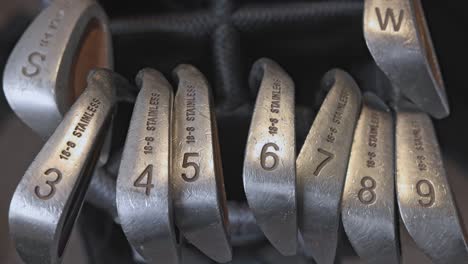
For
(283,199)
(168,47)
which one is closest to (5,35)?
(168,47)

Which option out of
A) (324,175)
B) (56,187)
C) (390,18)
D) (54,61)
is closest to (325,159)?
(324,175)

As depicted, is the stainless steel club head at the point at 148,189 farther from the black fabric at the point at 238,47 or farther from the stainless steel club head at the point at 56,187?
the black fabric at the point at 238,47

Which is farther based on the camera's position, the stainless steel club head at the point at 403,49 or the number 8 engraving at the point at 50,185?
the stainless steel club head at the point at 403,49

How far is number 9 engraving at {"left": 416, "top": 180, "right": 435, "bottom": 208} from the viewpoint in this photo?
42.8 inches

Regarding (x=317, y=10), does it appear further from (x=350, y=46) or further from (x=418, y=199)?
(x=418, y=199)

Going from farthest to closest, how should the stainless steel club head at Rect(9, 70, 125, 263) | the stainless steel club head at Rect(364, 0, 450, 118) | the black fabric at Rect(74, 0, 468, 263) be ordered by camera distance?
the black fabric at Rect(74, 0, 468, 263) < the stainless steel club head at Rect(364, 0, 450, 118) < the stainless steel club head at Rect(9, 70, 125, 263)

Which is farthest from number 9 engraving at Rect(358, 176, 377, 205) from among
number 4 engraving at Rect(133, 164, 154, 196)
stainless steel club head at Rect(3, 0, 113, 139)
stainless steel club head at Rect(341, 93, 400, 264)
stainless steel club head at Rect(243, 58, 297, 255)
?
stainless steel club head at Rect(3, 0, 113, 139)

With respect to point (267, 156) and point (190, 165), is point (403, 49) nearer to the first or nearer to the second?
point (267, 156)

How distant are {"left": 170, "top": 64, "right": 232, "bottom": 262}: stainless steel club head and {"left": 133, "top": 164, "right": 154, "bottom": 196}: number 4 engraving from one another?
4 cm

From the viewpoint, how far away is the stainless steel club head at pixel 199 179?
107 cm

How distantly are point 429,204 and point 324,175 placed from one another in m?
0.19

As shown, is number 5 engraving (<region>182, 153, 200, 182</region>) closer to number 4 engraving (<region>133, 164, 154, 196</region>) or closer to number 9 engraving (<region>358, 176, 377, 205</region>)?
number 4 engraving (<region>133, 164, 154, 196</region>)

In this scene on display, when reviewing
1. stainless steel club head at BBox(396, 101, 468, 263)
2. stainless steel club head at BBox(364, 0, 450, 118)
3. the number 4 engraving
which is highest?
stainless steel club head at BBox(364, 0, 450, 118)

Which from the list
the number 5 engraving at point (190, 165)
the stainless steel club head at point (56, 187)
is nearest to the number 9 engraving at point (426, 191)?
the number 5 engraving at point (190, 165)
